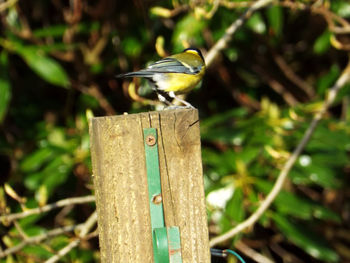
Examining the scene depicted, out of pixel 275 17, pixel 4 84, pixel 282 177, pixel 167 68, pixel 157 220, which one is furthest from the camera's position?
pixel 275 17

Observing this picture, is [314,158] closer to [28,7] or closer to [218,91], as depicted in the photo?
[218,91]

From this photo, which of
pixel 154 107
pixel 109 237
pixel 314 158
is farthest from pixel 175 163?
pixel 314 158

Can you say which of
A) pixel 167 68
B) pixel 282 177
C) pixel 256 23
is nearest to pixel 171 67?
pixel 167 68

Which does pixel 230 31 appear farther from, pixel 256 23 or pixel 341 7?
pixel 341 7

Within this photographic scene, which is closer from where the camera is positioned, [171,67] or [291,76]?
[171,67]

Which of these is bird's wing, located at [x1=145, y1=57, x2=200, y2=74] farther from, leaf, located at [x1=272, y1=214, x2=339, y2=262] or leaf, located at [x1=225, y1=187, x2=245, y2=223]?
leaf, located at [x1=272, y1=214, x2=339, y2=262]

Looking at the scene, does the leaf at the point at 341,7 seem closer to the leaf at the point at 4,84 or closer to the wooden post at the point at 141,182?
the leaf at the point at 4,84

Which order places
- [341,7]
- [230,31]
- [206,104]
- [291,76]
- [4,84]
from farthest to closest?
[291,76]
[206,104]
[341,7]
[4,84]
[230,31]

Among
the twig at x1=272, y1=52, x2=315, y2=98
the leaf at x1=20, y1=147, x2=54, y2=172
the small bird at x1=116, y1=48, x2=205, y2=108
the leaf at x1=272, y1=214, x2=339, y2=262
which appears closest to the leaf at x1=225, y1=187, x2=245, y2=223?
the leaf at x1=272, y1=214, x2=339, y2=262
